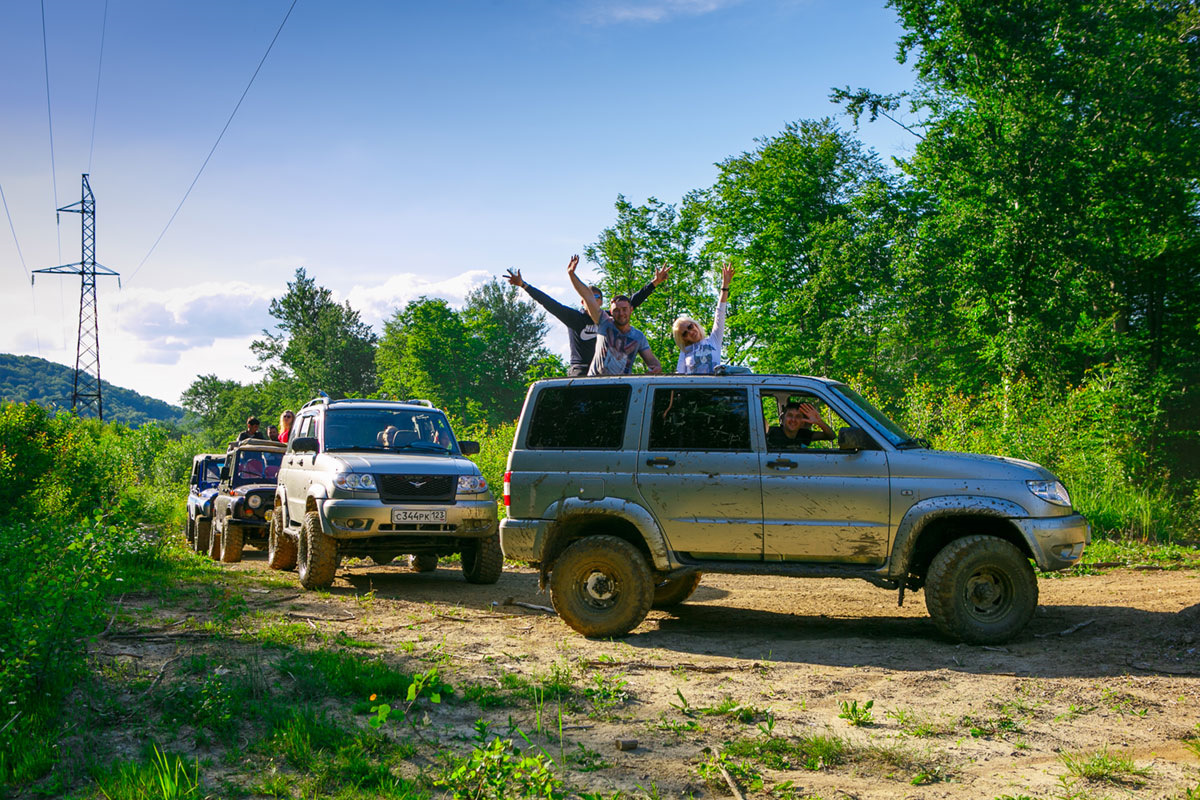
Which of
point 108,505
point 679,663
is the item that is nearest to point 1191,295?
point 679,663

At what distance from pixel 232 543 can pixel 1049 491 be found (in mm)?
11695

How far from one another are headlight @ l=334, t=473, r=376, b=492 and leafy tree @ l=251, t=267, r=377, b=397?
7204 cm

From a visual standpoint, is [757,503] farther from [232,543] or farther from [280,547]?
[232,543]

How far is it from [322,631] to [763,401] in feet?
14.1

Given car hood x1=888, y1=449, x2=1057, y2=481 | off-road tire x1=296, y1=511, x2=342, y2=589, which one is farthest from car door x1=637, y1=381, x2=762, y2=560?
off-road tire x1=296, y1=511, x2=342, y2=589

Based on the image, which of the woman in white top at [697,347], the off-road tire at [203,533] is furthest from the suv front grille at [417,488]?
the off-road tire at [203,533]

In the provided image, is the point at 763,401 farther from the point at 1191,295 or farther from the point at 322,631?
the point at 1191,295

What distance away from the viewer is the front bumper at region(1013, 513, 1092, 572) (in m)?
6.80

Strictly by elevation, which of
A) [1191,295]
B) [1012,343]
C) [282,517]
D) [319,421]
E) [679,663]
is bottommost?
[679,663]

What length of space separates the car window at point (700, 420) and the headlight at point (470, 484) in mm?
3285

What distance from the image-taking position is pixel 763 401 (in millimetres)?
7605

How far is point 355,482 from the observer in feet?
32.6

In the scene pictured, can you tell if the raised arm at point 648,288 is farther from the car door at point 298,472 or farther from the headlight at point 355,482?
the car door at point 298,472

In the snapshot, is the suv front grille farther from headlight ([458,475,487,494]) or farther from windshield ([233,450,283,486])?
windshield ([233,450,283,486])
